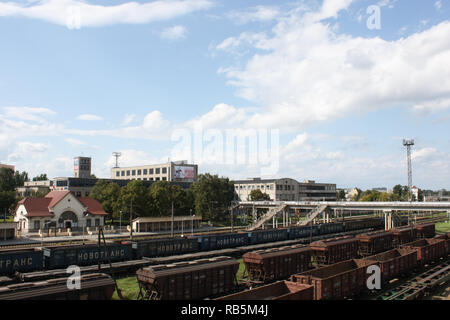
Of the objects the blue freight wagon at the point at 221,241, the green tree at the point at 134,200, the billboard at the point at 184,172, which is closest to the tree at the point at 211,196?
the green tree at the point at 134,200

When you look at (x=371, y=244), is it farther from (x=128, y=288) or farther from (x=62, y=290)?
(x=62, y=290)

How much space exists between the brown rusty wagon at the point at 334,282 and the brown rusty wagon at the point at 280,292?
1.21 metres

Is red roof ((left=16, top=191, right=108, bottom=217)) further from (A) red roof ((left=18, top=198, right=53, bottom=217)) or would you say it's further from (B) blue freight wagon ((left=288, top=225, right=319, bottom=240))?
(B) blue freight wagon ((left=288, top=225, right=319, bottom=240))

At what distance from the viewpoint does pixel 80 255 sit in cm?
3372

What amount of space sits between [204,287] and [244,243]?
27.3m

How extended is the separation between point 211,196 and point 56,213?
36795 millimetres

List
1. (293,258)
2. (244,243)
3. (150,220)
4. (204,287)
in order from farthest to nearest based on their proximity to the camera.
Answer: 1. (150,220)
2. (244,243)
3. (293,258)
4. (204,287)

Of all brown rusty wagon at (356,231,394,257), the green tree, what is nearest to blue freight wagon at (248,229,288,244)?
brown rusty wagon at (356,231,394,257)

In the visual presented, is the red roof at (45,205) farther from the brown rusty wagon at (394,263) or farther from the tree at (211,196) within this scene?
the brown rusty wagon at (394,263)

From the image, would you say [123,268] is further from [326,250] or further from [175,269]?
[326,250]

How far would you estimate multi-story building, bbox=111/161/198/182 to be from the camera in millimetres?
132750

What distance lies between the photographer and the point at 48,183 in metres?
125
